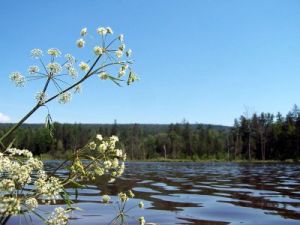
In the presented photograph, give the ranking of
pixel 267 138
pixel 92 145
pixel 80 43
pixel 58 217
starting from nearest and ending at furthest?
pixel 58 217 → pixel 80 43 → pixel 92 145 → pixel 267 138

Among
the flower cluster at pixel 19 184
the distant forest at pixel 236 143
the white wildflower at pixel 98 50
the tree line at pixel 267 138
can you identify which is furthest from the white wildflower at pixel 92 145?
the tree line at pixel 267 138

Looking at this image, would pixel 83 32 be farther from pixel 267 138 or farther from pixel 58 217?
pixel 267 138

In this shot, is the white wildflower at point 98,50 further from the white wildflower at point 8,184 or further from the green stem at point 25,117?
the white wildflower at point 8,184

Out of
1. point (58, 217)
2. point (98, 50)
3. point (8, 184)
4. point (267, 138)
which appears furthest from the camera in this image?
point (267, 138)

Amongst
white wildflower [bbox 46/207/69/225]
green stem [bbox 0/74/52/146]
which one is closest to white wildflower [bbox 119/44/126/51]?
green stem [bbox 0/74/52/146]

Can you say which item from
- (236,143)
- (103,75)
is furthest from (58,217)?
(236,143)

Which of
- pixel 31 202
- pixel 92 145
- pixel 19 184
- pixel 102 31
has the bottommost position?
pixel 31 202

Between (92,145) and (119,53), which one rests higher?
(119,53)

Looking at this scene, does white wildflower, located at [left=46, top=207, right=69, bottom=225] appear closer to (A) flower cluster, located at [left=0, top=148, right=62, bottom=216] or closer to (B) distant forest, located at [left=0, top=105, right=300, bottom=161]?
(A) flower cluster, located at [left=0, top=148, right=62, bottom=216]

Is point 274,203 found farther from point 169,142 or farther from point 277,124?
point 169,142

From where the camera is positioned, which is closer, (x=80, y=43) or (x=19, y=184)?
(x=19, y=184)

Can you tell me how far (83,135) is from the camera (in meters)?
181

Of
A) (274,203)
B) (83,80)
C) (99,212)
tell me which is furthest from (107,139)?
(274,203)

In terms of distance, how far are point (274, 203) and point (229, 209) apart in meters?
2.47
